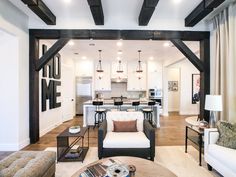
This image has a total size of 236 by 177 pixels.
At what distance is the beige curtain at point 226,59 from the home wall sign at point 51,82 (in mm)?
4749

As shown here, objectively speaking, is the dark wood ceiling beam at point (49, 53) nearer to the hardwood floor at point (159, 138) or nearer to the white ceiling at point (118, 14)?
the white ceiling at point (118, 14)

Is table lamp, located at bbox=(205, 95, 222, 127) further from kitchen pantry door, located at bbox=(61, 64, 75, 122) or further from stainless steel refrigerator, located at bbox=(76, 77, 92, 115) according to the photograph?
stainless steel refrigerator, located at bbox=(76, 77, 92, 115)

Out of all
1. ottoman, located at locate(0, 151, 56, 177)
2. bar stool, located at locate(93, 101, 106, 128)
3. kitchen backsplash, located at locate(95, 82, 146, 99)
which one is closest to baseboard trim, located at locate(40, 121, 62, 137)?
bar stool, located at locate(93, 101, 106, 128)

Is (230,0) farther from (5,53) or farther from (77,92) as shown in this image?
(77,92)

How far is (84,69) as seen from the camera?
9055 mm

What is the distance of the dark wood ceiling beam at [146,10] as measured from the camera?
3.20 metres

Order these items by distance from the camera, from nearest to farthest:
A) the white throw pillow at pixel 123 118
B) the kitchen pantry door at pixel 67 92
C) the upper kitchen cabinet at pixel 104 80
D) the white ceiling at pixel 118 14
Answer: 1. the white ceiling at pixel 118 14
2. the white throw pillow at pixel 123 118
3. the kitchen pantry door at pixel 67 92
4. the upper kitchen cabinet at pixel 104 80

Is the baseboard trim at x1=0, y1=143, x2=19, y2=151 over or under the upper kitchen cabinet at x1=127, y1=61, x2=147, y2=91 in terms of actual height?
under

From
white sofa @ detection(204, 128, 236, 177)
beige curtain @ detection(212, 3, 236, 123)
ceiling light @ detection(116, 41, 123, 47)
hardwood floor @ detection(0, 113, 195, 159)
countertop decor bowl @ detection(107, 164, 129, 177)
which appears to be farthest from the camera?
ceiling light @ detection(116, 41, 123, 47)

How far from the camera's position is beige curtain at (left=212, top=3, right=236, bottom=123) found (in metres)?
3.49

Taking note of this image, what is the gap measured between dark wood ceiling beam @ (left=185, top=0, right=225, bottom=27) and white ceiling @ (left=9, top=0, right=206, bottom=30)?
0.10m

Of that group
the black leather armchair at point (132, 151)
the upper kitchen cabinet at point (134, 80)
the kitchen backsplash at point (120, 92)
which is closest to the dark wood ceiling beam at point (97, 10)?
the black leather armchair at point (132, 151)

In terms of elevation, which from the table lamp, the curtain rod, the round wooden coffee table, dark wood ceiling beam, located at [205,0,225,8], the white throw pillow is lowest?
the round wooden coffee table

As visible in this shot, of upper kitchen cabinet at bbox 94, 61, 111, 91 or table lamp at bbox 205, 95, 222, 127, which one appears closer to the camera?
table lamp at bbox 205, 95, 222, 127
